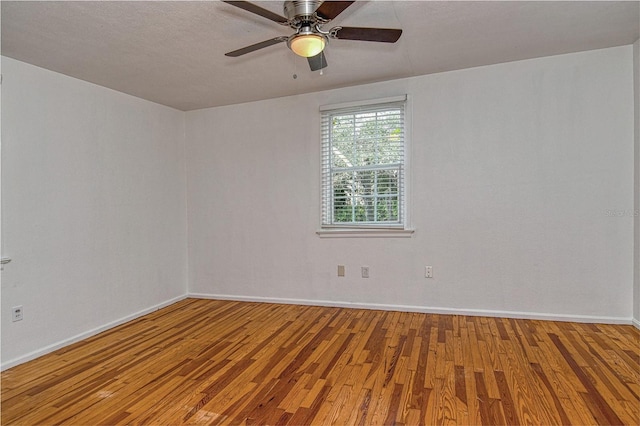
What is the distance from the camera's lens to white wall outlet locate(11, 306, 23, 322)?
8.87 ft

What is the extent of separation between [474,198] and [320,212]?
1652 millimetres

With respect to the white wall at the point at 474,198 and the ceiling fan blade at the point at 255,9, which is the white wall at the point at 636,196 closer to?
the white wall at the point at 474,198

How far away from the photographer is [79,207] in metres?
3.23

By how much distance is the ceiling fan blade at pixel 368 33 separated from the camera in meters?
1.97

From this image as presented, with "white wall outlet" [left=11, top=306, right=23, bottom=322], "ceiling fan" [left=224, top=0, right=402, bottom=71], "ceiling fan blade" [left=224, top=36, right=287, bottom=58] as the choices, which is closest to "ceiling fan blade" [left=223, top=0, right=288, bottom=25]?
"ceiling fan" [left=224, top=0, right=402, bottom=71]

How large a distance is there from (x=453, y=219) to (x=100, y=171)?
357cm

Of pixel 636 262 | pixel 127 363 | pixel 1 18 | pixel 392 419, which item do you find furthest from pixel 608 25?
pixel 127 363

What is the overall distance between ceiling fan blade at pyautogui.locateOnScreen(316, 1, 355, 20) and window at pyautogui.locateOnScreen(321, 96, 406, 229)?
1928 millimetres

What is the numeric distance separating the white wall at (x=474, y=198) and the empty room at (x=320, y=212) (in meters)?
0.02

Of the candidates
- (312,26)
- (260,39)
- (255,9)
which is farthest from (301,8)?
(260,39)

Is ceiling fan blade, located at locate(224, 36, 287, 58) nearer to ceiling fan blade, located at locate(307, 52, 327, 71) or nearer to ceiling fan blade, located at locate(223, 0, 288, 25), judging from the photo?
ceiling fan blade, located at locate(223, 0, 288, 25)

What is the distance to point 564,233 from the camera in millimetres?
3270

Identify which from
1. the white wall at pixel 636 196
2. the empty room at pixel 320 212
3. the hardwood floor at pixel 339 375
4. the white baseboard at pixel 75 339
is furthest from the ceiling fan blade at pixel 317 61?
the white baseboard at pixel 75 339

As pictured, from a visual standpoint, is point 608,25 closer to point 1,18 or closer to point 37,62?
point 1,18
